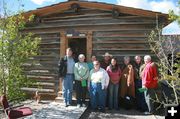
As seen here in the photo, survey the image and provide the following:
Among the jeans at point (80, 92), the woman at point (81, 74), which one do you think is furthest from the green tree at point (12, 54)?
the jeans at point (80, 92)

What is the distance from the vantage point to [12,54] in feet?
30.2

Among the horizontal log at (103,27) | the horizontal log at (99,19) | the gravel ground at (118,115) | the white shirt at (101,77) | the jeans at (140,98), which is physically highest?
the horizontal log at (99,19)

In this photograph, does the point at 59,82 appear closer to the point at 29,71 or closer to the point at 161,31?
the point at 29,71

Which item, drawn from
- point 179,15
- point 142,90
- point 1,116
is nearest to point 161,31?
point 142,90

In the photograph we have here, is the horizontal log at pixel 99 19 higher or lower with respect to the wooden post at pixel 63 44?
higher

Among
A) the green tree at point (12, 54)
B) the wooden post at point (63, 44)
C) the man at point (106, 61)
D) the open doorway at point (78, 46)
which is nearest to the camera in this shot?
the green tree at point (12, 54)

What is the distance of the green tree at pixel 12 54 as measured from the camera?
29.7 feet

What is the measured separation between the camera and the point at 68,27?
37.2 feet

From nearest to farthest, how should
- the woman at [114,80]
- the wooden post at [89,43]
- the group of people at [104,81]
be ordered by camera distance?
the group of people at [104,81] → the woman at [114,80] → the wooden post at [89,43]

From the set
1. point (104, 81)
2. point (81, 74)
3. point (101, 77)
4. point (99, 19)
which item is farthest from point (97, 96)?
point (99, 19)

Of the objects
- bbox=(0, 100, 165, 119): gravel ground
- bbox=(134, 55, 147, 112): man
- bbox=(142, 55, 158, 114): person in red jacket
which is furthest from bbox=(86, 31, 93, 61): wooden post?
bbox=(142, 55, 158, 114): person in red jacket

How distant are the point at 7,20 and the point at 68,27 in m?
2.76

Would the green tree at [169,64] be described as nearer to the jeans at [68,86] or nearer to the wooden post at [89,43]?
the wooden post at [89,43]

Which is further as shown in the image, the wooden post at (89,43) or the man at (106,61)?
the wooden post at (89,43)
